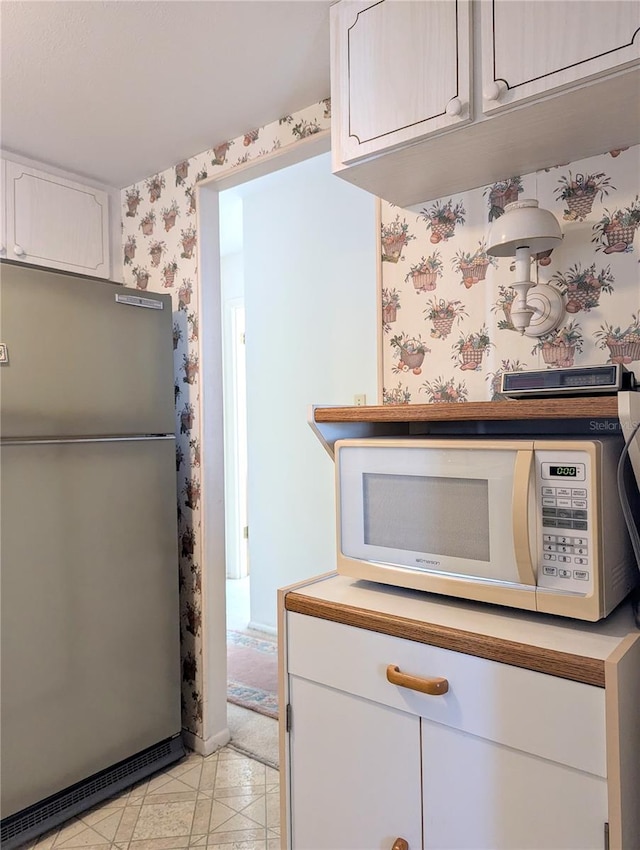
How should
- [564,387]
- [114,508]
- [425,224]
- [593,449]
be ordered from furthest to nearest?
[114,508] < [425,224] < [564,387] < [593,449]

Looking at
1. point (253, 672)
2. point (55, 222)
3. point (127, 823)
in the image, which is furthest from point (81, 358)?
point (253, 672)

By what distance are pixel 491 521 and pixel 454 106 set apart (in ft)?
2.77

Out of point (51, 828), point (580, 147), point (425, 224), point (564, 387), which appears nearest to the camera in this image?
point (564, 387)

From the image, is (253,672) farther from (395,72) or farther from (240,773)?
(395,72)

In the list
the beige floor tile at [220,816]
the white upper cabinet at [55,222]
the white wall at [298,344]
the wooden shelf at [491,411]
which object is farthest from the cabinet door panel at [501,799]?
→ the white upper cabinet at [55,222]

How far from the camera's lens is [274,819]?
6.13ft

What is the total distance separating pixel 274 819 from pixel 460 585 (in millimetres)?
1264

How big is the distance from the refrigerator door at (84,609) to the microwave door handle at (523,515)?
4.73 ft

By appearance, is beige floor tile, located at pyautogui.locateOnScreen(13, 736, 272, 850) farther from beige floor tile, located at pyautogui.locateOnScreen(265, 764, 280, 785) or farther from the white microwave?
the white microwave

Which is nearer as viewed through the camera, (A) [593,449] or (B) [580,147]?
(A) [593,449]

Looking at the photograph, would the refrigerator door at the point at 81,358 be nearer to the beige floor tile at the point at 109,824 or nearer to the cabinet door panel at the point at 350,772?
the cabinet door panel at the point at 350,772

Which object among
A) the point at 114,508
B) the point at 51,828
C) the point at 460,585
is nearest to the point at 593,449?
the point at 460,585

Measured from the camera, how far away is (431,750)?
1.06 meters

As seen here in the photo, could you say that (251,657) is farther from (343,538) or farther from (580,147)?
(580,147)
